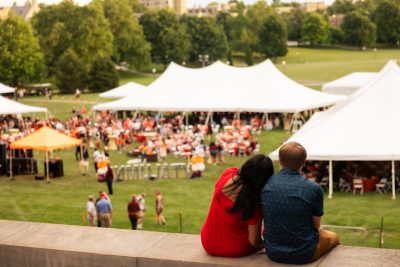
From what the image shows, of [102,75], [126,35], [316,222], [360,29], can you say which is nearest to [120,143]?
[316,222]

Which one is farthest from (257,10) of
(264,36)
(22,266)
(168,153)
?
(22,266)

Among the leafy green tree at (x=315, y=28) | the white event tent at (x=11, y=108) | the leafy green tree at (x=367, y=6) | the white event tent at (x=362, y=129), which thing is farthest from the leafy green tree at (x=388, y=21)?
the white event tent at (x=362, y=129)

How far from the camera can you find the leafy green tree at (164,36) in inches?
3597

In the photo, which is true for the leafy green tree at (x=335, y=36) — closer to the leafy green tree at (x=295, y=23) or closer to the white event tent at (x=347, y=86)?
the leafy green tree at (x=295, y=23)

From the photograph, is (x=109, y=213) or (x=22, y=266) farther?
(x=109, y=213)

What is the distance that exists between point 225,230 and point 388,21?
12257cm

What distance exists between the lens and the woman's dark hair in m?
4.36

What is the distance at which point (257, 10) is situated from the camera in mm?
126188

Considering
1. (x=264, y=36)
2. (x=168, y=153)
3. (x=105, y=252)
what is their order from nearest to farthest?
1. (x=105, y=252)
2. (x=168, y=153)
3. (x=264, y=36)

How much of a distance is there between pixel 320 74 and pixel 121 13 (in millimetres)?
27212

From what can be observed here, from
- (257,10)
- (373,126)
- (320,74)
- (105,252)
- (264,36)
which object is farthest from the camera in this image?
(257,10)

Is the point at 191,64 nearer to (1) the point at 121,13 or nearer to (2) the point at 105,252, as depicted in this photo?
(1) the point at 121,13

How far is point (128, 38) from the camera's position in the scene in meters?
85.3

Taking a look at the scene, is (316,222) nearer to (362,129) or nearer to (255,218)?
(255,218)
